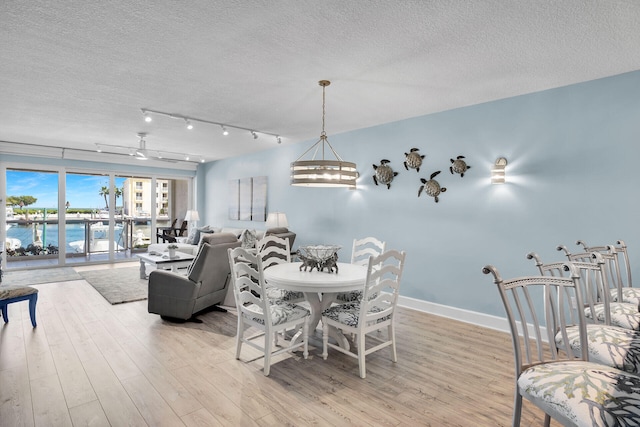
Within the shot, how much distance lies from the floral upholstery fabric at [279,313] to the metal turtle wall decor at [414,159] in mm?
2487

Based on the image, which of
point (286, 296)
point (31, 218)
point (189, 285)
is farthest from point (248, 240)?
point (31, 218)

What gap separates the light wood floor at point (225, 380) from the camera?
6.87 ft

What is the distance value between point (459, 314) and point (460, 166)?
69.1 inches

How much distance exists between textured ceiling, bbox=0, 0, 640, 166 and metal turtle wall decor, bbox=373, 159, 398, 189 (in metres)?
0.69

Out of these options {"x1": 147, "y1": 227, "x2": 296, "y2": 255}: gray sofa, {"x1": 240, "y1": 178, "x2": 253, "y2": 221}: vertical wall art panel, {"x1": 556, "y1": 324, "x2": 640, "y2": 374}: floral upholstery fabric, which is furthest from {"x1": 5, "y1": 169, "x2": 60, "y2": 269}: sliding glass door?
{"x1": 556, "y1": 324, "x2": 640, "y2": 374}: floral upholstery fabric

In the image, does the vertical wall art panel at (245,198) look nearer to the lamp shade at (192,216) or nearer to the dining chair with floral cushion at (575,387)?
the lamp shade at (192,216)

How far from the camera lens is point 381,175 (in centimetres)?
466

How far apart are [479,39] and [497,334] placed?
2.86 metres

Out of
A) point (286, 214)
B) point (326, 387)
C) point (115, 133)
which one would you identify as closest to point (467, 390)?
point (326, 387)

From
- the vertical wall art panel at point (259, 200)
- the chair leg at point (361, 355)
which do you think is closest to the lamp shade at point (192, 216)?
the vertical wall art panel at point (259, 200)

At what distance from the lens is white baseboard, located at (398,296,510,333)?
363 cm

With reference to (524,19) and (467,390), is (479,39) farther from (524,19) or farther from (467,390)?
(467,390)

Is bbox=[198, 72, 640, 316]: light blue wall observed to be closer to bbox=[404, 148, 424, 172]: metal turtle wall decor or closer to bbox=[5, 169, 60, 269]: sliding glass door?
bbox=[404, 148, 424, 172]: metal turtle wall decor

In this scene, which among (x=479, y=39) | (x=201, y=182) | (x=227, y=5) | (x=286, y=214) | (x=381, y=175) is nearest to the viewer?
(x=227, y=5)
